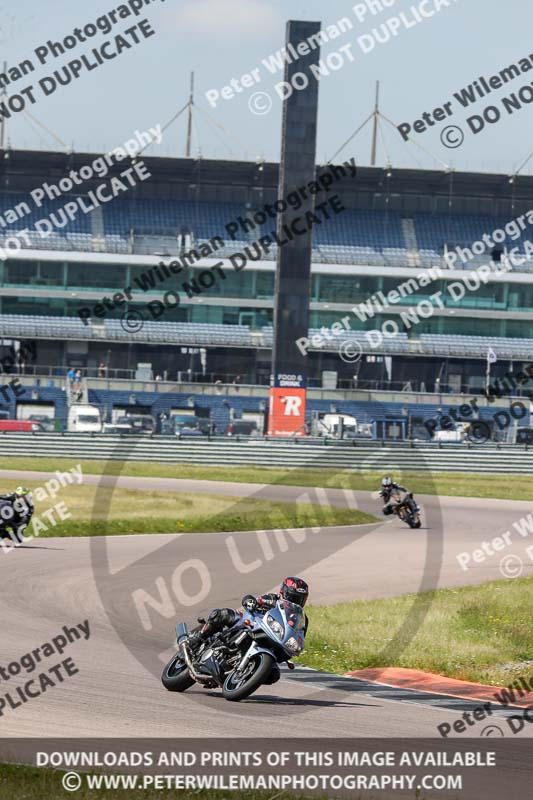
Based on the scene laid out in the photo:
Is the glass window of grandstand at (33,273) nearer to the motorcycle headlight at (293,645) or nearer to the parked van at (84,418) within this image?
the parked van at (84,418)

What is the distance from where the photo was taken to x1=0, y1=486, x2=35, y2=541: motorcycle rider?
21750 millimetres

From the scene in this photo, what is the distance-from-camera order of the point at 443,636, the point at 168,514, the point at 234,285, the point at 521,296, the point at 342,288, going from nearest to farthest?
the point at 443,636
the point at 168,514
the point at 234,285
the point at 342,288
the point at 521,296

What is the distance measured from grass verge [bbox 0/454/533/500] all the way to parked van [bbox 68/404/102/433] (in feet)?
36.2

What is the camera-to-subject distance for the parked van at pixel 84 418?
58.8 m

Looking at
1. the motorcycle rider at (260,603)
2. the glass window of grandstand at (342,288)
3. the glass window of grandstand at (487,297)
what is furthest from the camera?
the glass window of grandstand at (487,297)

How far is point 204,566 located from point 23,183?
192 ft

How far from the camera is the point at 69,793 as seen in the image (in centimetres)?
802

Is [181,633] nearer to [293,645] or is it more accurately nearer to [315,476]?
[293,645]

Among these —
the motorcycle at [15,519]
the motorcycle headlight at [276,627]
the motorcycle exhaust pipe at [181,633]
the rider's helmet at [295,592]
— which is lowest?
the motorcycle at [15,519]

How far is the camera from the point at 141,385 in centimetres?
6825

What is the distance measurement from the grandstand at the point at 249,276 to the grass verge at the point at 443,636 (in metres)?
51.9

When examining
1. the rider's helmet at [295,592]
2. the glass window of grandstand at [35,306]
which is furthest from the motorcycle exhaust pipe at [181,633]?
the glass window of grandstand at [35,306]

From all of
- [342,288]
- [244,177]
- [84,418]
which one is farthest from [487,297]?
[84,418]

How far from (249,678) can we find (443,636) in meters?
5.68
